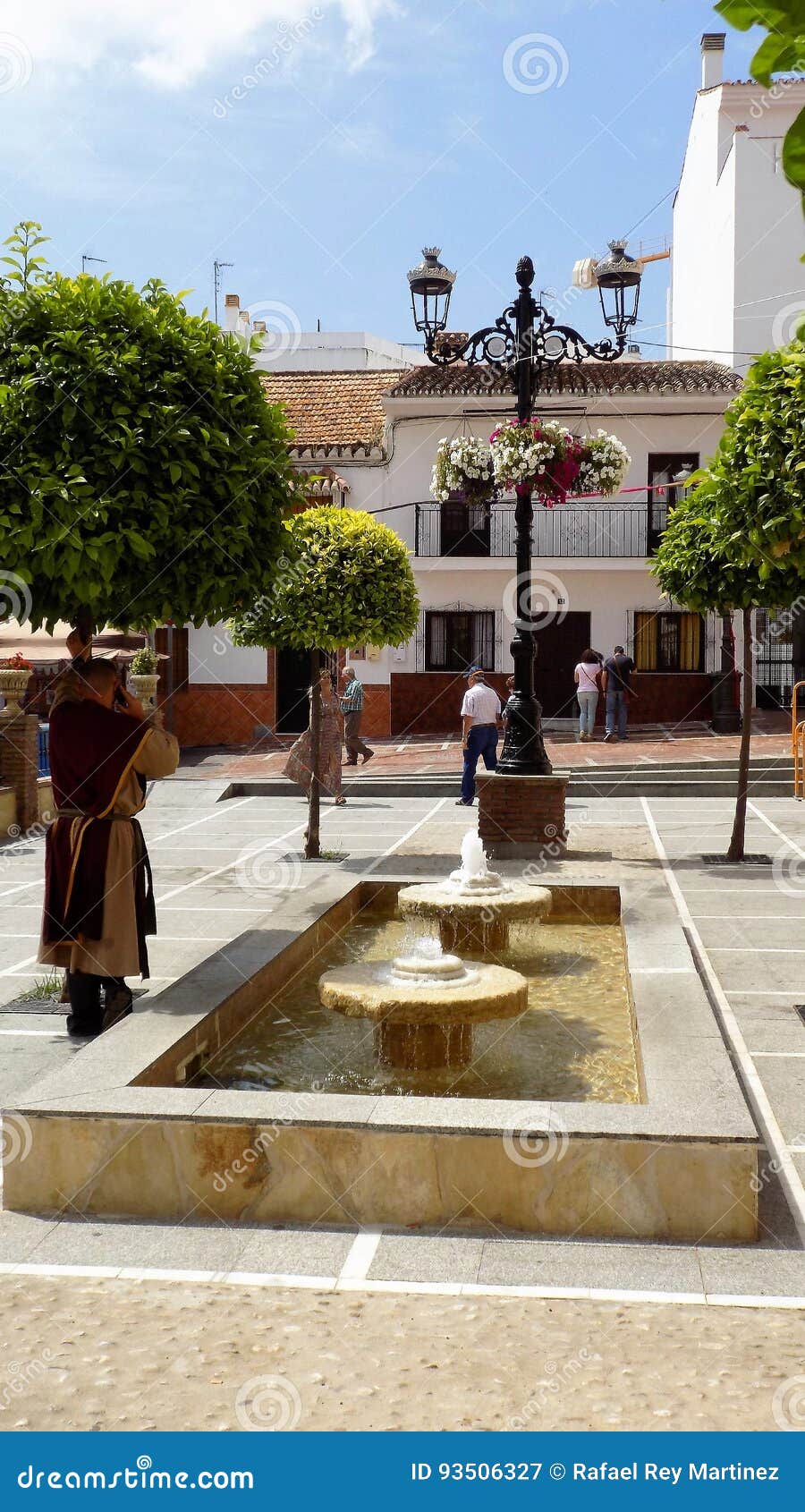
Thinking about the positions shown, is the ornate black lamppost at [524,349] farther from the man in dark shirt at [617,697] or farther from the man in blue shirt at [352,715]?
the man in dark shirt at [617,697]

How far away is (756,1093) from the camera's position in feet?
17.8

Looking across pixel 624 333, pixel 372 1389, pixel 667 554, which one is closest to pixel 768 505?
pixel 372 1389

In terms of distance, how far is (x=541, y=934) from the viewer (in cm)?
827

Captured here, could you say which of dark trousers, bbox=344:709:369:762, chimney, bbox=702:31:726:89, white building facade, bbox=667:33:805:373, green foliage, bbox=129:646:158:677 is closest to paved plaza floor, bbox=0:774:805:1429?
dark trousers, bbox=344:709:369:762

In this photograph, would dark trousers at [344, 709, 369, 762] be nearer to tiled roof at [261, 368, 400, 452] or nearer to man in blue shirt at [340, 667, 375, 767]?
man in blue shirt at [340, 667, 375, 767]

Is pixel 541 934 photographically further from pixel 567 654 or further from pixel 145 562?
pixel 567 654

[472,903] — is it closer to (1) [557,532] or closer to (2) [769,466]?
(2) [769,466]

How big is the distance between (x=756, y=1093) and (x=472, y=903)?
2.54m

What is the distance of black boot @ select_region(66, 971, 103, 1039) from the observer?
6.21m

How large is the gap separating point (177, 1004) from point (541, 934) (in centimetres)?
322

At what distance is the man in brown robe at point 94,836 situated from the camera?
19.9ft

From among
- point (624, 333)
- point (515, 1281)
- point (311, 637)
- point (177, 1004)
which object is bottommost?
point (515, 1281)

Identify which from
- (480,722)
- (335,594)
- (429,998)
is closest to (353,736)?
(480,722)

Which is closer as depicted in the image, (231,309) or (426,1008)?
(426,1008)
